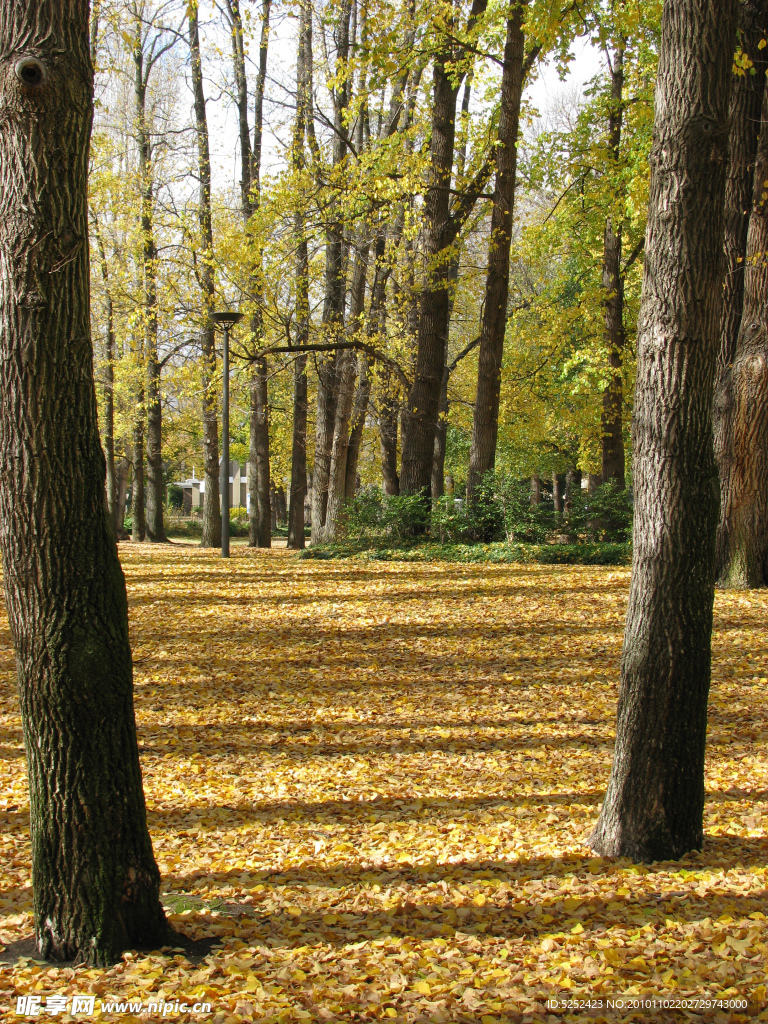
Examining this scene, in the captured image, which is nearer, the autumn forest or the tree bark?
the autumn forest

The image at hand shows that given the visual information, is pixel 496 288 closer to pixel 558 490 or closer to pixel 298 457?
pixel 298 457

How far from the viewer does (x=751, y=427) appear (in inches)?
392

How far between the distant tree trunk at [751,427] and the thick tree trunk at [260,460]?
10.3 m

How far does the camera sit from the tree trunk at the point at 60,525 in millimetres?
3117

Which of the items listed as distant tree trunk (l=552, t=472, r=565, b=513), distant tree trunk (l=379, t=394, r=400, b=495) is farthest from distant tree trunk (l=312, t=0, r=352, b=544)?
distant tree trunk (l=552, t=472, r=565, b=513)

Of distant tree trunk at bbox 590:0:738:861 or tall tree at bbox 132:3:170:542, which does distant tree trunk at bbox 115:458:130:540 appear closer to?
tall tree at bbox 132:3:170:542

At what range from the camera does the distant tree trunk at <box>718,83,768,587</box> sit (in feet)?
31.6

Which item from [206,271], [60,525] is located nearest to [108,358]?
[206,271]

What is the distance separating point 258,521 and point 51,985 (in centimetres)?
1849

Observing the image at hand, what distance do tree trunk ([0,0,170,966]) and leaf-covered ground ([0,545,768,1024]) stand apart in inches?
13.9

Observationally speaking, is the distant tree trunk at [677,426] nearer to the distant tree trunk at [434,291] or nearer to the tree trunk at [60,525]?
the tree trunk at [60,525]

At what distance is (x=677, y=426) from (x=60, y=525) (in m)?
2.81

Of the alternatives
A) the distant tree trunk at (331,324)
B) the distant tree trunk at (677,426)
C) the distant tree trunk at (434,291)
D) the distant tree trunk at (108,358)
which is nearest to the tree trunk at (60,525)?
the distant tree trunk at (677,426)

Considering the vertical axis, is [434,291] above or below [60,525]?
above
